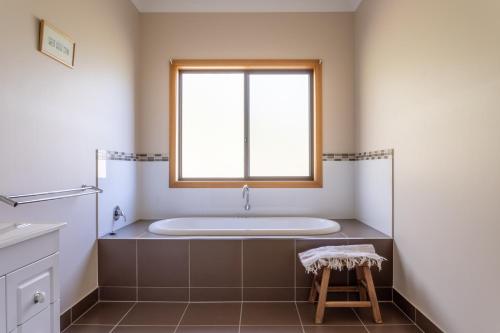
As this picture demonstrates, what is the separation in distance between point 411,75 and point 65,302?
269cm

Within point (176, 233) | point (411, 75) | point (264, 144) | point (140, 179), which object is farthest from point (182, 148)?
point (411, 75)

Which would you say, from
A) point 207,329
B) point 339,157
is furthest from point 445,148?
point 207,329

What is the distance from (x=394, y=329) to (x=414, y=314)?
7.5 inches

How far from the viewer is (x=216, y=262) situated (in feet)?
7.39

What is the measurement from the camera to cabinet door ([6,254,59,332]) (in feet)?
3.15

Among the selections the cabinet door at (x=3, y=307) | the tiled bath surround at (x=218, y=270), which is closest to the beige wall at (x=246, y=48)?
the tiled bath surround at (x=218, y=270)

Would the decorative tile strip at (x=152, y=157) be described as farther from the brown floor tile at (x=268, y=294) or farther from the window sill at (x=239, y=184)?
the brown floor tile at (x=268, y=294)

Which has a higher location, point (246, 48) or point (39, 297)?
point (246, 48)

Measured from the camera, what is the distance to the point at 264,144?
10.7ft

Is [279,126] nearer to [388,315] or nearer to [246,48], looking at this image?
[246,48]

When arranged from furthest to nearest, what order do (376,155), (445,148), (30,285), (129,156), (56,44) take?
1. (129,156)
2. (376,155)
3. (56,44)
4. (445,148)
5. (30,285)

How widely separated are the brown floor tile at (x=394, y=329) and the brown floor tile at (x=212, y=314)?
0.87m

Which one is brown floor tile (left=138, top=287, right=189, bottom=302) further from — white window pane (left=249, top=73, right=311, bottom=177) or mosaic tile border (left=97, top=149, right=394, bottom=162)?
white window pane (left=249, top=73, right=311, bottom=177)

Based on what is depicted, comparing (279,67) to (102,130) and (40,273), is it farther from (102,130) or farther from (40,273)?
(40,273)
